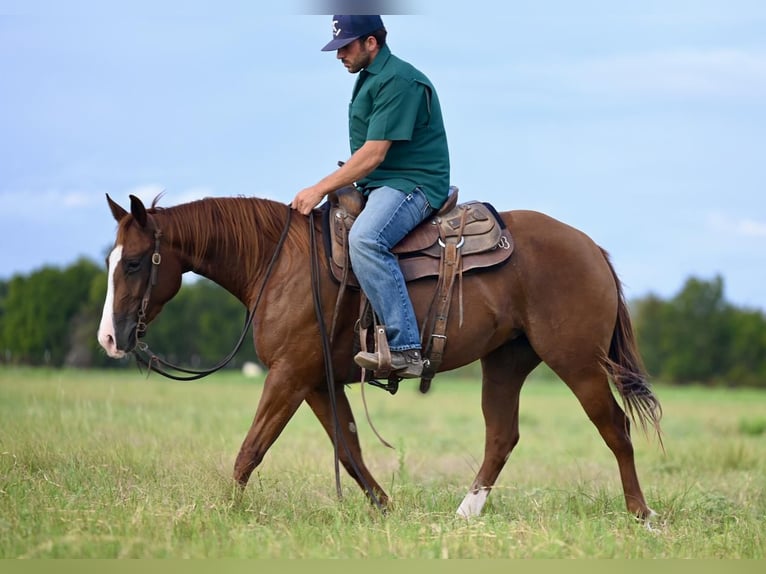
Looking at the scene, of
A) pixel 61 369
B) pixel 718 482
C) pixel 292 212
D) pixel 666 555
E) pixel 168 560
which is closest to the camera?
pixel 168 560

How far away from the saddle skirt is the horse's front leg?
820mm

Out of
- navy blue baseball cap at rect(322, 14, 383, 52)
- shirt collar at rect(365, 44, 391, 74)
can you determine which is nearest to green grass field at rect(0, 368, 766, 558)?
shirt collar at rect(365, 44, 391, 74)

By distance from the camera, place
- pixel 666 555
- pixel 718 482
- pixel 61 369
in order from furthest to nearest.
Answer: pixel 61 369 < pixel 718 482 < pixel 666 555

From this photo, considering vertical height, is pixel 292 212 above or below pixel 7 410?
above

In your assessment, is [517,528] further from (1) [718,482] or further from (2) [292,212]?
(1) [718,482]

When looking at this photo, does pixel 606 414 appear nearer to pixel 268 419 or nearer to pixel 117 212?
pixel 268 419

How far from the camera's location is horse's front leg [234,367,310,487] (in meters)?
6.25

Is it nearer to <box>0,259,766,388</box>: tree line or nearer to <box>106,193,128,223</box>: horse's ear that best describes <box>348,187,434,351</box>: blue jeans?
<box>106,193,128,223</box>: horse's ear

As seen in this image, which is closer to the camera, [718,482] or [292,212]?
[292,212]

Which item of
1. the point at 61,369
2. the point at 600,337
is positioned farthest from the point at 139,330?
the point at 61,369

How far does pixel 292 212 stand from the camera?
22.3ft

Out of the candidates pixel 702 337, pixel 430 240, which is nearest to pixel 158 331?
pixel 430 240

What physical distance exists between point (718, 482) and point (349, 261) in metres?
6.15

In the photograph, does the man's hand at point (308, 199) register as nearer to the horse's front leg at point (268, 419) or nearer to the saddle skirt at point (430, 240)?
the saddle skirt at point (430, 240)
